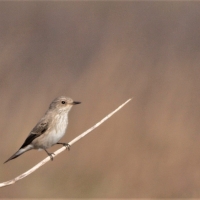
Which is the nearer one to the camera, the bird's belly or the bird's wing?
the bird's belly

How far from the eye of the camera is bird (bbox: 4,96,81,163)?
575cm

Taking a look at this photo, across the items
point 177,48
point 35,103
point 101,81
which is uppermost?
point 177,48

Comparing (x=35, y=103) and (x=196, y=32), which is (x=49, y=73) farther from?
(x=196, y=32)

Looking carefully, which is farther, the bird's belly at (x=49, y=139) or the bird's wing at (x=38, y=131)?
Result: the bird's wing at (x=38, y=131)

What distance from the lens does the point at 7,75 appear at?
8234mm

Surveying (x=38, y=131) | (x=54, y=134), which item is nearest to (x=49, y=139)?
(x=54, y=134)

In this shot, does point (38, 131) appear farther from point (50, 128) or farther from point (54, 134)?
point (54, 134)

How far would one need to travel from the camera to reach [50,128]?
584cm

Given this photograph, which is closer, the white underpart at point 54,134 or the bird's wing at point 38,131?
the white underpart at point 54,134

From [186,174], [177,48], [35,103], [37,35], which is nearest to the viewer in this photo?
[186,174]

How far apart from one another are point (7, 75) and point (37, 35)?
346cm

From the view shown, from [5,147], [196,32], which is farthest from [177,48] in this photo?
[5,147]

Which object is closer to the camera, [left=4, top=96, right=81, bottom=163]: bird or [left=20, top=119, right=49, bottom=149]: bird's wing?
[left=4, top=96, right=81, bottom=163]: bird

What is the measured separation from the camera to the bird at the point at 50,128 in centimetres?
575
